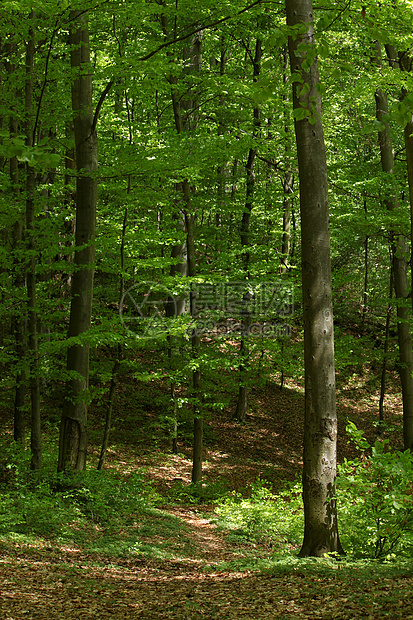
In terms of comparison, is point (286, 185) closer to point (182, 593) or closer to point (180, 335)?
point (180, 335)

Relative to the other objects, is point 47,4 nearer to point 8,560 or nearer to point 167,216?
point 167,216

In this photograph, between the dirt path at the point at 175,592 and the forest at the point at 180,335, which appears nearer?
the dirt path at the point at 175,592

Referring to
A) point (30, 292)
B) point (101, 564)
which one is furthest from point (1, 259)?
point (101, 564)

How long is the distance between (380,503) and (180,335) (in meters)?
5.39

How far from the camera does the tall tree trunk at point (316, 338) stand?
17.1 ft

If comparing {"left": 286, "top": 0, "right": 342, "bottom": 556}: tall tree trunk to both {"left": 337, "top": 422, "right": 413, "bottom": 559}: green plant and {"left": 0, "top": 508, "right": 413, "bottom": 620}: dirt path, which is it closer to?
{"left": 337, "top": 422, "right": 413, "bottom": 559}: green plant

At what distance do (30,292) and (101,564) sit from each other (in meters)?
4.28

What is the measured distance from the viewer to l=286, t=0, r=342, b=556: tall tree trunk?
5.21 metres

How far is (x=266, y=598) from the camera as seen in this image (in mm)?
4031

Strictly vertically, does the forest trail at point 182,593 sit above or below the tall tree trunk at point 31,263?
below

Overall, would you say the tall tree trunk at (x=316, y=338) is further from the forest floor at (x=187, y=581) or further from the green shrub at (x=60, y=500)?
the green shrub at (x=60, y=500)

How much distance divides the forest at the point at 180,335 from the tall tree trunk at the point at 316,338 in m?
0.02

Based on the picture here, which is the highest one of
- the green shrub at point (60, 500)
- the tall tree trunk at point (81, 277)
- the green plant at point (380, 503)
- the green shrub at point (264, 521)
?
the tall tree trunk at point (81, 277)

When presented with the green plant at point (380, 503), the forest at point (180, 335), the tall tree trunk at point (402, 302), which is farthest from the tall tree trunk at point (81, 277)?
the tall tree trunk at point (402, 302)
